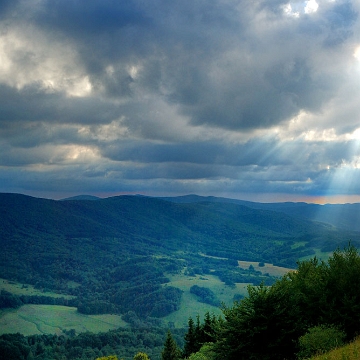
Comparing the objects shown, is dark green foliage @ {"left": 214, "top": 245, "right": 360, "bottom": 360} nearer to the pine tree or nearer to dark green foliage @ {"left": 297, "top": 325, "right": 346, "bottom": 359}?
dark green foliage @ {"left": 297, "top": 325, "right": 346, "bottom": 359}

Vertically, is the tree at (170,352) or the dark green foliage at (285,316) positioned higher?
the dark green foliage at (285,316)

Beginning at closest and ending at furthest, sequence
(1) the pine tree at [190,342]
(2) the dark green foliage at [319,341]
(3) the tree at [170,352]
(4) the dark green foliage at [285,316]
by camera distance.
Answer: (2) the dark green foliage at [319,341] → (4) the dark green foliage at [285,316] → (1) the pine tree at [190,342] → (3) the tree at [170,352]

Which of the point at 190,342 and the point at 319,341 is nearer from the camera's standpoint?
the point at 319,341

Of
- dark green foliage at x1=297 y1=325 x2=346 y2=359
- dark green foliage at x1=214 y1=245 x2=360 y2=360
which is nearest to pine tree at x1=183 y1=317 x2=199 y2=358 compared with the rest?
dark green foliage at x1=214 y1=245 x2=360 y2=360

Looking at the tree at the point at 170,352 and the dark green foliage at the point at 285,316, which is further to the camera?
the tree at the point at 170,352

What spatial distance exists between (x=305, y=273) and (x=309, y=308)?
12286 mm

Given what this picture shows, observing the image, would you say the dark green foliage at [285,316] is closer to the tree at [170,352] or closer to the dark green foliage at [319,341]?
the dark green foliage at [319,341]

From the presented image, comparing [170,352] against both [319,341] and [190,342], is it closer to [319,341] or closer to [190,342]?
[190,342]

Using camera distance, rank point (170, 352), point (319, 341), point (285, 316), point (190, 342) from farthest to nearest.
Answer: point (170, 352) < point (190, 342) < point (285, 316) < point (319, 341)

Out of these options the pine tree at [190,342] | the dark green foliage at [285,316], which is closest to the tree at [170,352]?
the pine tree at [190,342]

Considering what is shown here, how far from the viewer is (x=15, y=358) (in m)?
199

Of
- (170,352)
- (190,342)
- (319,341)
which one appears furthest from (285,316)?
(170,352)

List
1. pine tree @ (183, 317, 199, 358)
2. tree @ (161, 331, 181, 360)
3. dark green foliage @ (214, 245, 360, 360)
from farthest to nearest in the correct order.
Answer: tree @ (161, 331, 181, 360) → pine tree @ (183, 317, 199, 358) → dark green foliage @ (214, 245, 360, 360)

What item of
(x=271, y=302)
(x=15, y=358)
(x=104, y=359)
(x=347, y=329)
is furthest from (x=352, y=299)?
(x=15, y=358)
